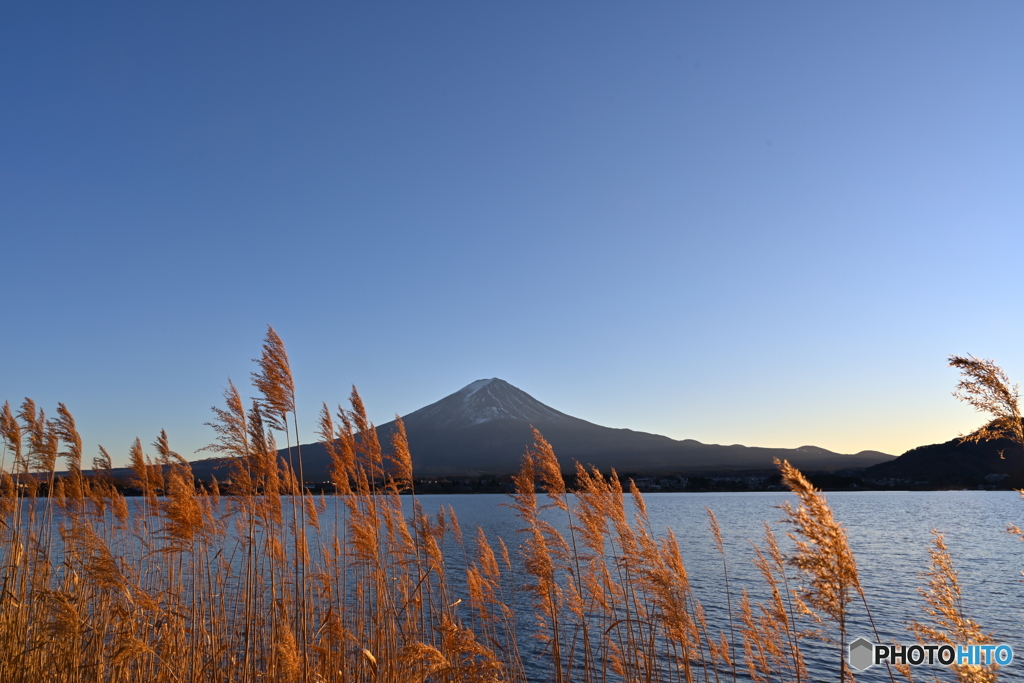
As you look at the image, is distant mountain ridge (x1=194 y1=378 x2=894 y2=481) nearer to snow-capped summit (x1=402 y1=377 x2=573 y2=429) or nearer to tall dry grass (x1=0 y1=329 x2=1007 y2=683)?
snow-capped summit (x1=402 y1=377 x2=573 y2=429)

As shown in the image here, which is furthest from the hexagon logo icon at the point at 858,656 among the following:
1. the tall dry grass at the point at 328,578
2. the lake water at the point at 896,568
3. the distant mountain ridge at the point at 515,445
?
the distant mountain ridge at the point at 515,445

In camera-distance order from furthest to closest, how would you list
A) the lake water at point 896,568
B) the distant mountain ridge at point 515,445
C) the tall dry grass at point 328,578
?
the distant mountain ridge at point 515,445
the lake water at point 896,568
the tall dry grass at point 328,578

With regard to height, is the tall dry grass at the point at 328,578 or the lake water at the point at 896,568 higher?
the tall dry grass at the point at 328,578

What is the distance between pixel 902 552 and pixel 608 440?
106699 millimetres

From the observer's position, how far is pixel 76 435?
23.2 feet

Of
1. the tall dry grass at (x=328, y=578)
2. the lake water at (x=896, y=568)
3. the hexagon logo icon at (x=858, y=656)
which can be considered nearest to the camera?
the tall dry grass at (x=328, y=578)

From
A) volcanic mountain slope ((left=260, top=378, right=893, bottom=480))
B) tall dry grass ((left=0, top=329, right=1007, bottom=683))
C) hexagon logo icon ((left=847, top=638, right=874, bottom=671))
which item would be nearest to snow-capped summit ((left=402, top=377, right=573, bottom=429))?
volcanic mountain slope ((left=260, top=378, right=893, bottom=480))

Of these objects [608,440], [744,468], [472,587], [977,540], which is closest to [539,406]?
[608,440]

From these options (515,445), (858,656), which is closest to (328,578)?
(858,656)

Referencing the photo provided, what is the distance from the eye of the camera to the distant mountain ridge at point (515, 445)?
114688 millimetres

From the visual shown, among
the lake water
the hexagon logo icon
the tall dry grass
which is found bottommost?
the lake water

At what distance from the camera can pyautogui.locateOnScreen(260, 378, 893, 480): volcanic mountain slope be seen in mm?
114938

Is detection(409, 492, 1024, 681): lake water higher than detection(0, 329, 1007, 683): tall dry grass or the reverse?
the reverse

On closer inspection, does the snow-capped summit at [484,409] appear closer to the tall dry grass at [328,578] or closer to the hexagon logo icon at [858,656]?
the hexagon logo icon at [858,656]
